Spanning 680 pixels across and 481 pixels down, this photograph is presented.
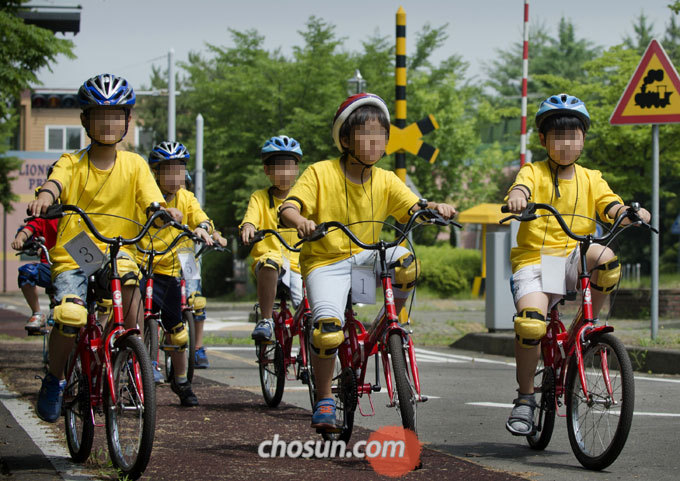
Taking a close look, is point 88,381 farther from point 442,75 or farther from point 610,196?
point 442,75

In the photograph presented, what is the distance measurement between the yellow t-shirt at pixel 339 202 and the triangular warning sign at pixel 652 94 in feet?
17.5

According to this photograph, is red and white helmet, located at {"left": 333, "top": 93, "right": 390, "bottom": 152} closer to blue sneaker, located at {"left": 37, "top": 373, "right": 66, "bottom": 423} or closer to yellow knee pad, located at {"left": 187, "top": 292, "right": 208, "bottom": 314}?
blue sneaker, located at {"left": 37, "top": 373, "right": 66, "bottom": 423}

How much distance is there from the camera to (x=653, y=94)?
10.6m

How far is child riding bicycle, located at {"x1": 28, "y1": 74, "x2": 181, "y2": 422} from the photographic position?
5.39 metres

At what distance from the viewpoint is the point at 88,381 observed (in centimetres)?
515

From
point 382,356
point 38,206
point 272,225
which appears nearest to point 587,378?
point 382,356

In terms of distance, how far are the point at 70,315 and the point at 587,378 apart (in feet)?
8.46

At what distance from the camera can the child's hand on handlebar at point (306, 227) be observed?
5113mm

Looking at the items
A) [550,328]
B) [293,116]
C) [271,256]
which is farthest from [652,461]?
[293,116]

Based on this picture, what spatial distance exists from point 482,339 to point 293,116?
69.5 ft

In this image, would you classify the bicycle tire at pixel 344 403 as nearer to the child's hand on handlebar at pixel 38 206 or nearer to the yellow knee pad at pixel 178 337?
the child's hand on handlebar at pixel 38 206

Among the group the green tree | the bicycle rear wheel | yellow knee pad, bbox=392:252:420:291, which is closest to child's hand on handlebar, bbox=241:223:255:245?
yellow knee pad, bbox=392:252:420:291

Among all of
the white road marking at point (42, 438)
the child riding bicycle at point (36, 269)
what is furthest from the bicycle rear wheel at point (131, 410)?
the child riding bicycle at point (36, 269)

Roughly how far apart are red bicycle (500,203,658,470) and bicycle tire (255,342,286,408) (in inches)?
94.6
